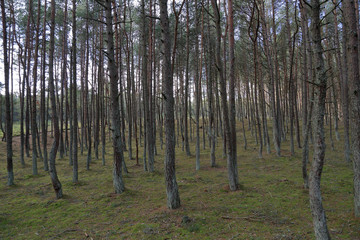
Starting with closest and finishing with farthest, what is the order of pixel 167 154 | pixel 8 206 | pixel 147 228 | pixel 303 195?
pixel 147 228 → pixel 167 154 → pixel 303 195 → pixel 8 206

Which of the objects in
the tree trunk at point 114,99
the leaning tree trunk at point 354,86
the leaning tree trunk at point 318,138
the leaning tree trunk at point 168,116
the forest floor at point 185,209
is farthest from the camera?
the tree trunk at point 114,99

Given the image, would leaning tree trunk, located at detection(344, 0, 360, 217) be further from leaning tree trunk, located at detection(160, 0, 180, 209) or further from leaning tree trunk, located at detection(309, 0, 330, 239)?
leaning tree trunk, located at detection(160, 0, 180, 209)

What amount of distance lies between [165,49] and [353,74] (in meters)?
4.40

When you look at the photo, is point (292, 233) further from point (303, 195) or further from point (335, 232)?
point (303, 195)

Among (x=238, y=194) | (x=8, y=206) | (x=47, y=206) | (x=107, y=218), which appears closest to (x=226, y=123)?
(x=238, y=194)

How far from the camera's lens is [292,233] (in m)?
4.48

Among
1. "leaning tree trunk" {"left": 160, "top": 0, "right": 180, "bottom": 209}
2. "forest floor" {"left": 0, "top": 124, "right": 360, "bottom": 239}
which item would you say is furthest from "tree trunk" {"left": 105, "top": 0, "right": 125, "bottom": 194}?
"leaning tree trunk" {"left": 160, "top": 0, "right": 180, "bottom": 209}

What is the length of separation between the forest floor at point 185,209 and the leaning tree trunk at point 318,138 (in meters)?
1.12

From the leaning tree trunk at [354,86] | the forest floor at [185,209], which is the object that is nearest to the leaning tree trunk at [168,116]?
the forest floor at [185,209]

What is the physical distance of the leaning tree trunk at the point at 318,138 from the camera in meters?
3.44

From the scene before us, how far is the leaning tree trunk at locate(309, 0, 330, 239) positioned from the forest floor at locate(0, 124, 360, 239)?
112 centimetres

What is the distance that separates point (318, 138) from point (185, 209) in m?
3.89

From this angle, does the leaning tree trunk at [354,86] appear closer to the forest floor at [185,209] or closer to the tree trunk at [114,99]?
the forest floor at [185,209]

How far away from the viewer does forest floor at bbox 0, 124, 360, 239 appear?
489 cm
